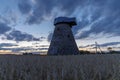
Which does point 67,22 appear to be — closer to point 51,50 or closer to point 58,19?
point 58,19

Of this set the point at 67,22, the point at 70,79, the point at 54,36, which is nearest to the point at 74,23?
the point at 67,22

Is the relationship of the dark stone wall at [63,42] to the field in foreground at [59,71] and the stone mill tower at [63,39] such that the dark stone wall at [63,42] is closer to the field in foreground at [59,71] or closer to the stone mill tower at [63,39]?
the stone mill tower at [63,39]

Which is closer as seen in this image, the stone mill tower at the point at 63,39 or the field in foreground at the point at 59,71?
the field in foreground at the point at 59,71

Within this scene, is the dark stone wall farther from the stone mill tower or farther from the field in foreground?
the field in foreground

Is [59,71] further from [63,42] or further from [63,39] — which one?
[63,39]

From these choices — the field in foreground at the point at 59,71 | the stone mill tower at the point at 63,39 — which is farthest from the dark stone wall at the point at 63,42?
the field in foreground at the point at 59,71

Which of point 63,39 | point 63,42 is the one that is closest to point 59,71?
point 63,42

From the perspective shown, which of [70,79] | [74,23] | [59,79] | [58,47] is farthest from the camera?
[74,23]

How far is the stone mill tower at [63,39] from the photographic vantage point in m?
33.8

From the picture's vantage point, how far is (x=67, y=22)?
35.4m

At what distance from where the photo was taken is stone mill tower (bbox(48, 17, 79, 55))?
1332 inches

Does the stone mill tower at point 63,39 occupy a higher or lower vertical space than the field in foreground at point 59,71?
higher

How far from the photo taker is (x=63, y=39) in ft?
112

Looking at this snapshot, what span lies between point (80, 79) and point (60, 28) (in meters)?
32.3
